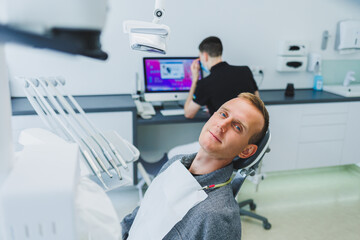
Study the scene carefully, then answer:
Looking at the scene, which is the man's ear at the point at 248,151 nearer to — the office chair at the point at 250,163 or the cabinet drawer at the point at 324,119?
the office chair at the point at 250,163

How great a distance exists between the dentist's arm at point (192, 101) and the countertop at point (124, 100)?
17.3 inches

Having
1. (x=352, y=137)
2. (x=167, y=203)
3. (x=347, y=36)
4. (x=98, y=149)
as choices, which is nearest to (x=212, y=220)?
(x=167, y=203)

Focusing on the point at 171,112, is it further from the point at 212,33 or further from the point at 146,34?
the point at 146,34

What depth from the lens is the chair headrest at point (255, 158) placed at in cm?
142

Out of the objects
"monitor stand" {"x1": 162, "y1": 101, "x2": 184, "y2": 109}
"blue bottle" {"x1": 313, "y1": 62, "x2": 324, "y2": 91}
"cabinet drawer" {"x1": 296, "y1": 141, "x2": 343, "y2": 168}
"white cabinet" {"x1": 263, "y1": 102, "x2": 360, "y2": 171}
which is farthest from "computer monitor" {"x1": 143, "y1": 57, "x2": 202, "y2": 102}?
"blue bottle" {"x1": 313, "y1": 62, "x2": 324, "y2": 91}

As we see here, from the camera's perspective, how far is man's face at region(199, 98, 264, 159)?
1.34 metres

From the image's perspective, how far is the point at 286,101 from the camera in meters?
3.06

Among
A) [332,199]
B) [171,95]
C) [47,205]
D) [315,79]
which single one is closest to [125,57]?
[171,95]

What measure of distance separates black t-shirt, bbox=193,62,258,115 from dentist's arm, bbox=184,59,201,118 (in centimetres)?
6

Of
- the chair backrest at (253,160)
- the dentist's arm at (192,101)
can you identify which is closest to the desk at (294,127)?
the dentist's arm at (192,101)

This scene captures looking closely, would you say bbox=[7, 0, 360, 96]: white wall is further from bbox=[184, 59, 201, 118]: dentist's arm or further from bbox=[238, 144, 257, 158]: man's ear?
bbox=[238, 144, 257, 158]: man's ear

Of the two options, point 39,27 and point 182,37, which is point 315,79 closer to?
point 182,37

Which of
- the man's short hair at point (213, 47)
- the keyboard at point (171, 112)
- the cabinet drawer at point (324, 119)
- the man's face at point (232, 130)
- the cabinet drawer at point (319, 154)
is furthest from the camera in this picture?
the cabinet drawer at point (319, 154)

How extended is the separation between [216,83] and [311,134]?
1.31m
